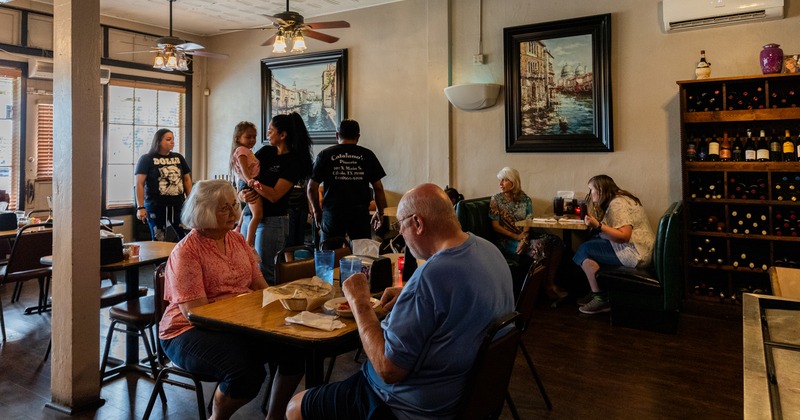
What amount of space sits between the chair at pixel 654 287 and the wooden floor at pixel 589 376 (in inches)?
4.4

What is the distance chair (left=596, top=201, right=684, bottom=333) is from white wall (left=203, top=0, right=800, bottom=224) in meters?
1.07

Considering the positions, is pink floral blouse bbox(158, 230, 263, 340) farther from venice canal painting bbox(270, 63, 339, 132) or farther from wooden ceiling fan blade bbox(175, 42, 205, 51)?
venice canal painting bbox(270, 63, 339, 132)

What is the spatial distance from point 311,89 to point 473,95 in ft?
8.08

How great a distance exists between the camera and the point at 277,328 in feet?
6.48

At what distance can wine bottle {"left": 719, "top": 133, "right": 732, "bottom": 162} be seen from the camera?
4734mm

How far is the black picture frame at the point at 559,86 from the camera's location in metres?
5.52

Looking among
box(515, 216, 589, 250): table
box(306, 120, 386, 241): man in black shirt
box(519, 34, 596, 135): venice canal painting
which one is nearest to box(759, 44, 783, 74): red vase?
box(519, 34, 596, 135): venice canal painting

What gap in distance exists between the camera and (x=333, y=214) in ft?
13.9

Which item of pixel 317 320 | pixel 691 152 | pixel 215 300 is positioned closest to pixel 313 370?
pixel 317 320

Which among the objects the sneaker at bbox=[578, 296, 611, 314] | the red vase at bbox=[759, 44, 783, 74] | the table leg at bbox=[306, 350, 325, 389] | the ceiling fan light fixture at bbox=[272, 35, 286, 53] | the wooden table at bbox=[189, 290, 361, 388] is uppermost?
the ceiling fan light fixture at bbox=[272, 35, 286, 53]

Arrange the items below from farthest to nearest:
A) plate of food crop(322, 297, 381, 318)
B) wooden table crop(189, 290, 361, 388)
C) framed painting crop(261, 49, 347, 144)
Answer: framed painting crop(261, 49, 347, 144) → plate of food crop(322, 297, 381, 318) → wooden table crop(189, 290, 361, 388)

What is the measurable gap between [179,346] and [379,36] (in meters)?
5.35

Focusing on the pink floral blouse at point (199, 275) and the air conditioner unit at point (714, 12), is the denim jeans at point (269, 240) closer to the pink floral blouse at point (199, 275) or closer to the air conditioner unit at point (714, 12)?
the pink floral blouse at point (199, 275)

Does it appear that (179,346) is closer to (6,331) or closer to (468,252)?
(468,252)
